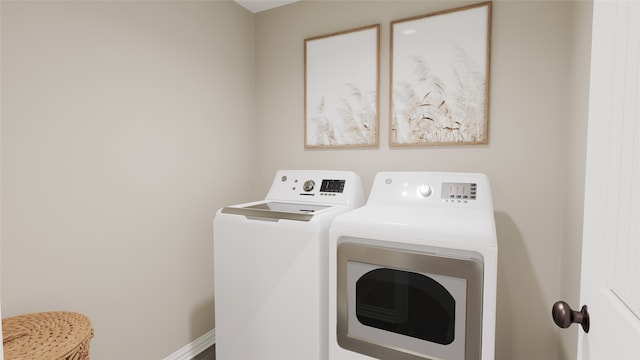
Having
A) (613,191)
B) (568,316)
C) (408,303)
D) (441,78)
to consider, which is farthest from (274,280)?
(441,78)

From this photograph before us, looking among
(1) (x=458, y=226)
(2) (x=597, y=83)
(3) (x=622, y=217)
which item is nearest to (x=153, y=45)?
(1) (x=458, y=226)

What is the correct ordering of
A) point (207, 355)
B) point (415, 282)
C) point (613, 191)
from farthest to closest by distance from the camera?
point (207, 355) → point (415, 282) → point (613, 191)

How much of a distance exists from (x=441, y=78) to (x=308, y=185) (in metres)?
1.01

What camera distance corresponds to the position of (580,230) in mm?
1335

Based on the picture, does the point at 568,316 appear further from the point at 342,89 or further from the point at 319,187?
the point at 342,89

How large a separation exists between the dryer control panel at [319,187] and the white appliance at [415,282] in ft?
1.00

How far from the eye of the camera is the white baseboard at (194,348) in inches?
78.0

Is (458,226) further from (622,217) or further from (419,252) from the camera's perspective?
(622,217)

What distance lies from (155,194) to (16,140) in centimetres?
66

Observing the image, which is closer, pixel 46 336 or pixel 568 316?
pixel 568 316

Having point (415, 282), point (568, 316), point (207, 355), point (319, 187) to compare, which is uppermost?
point (319, 187)

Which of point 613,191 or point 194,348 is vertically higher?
point 613,191

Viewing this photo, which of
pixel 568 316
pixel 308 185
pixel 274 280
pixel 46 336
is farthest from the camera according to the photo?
pixel 308 185

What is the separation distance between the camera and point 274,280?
5.11ft
